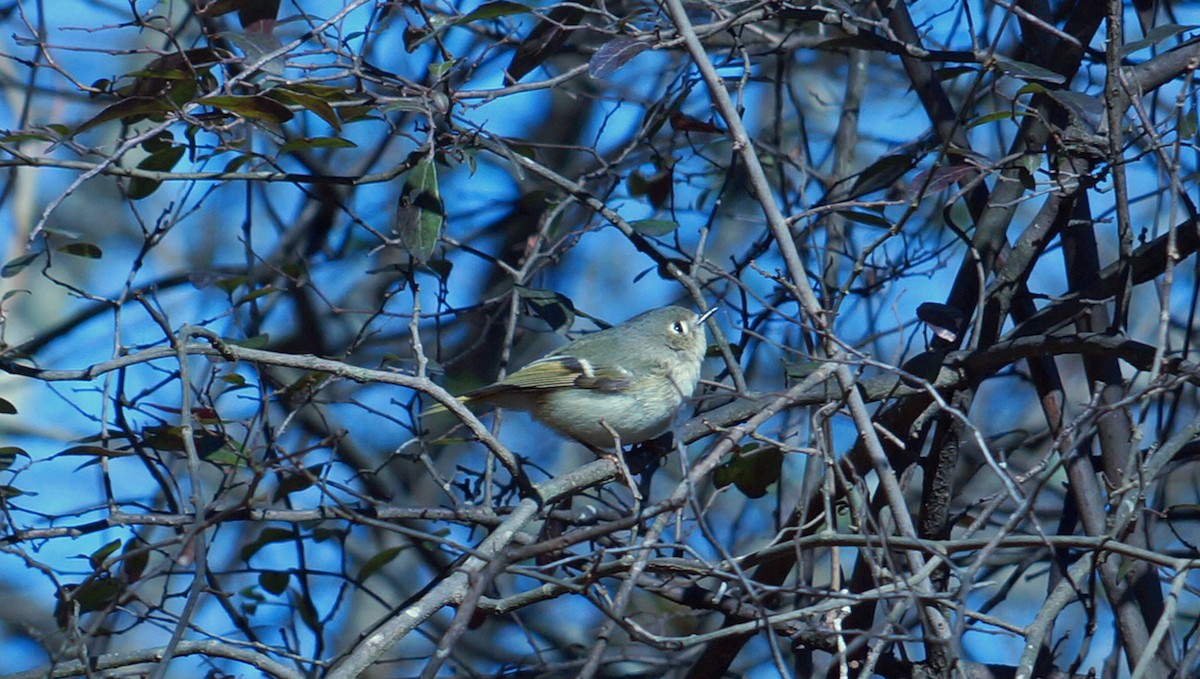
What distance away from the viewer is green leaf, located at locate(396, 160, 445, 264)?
2465mm

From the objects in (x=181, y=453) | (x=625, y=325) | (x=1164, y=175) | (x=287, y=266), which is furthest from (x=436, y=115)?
(x=1164, y=175)

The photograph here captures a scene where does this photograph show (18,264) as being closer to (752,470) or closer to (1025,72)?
(752,470)

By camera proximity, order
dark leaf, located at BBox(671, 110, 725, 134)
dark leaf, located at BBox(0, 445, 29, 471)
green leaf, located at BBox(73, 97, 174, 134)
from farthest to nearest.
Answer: dark leaf, located at BBox(671, 110, 725, 134) < dark leaf, located at BBox(0, 445, 29, 471) < green leaf, located at BBox(73, 97, 174, 134)

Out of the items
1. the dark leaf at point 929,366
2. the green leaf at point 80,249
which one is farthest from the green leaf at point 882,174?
the green leaf at point 80,249

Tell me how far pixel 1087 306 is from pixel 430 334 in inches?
111

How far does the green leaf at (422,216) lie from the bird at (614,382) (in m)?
0.66

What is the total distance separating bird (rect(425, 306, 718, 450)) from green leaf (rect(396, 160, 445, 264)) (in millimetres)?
657

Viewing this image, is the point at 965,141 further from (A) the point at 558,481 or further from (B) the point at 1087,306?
(A) the point at 558,481

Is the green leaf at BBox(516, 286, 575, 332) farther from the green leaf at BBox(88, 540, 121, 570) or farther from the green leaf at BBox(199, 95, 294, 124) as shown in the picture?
the green leaf at BBox(88, 540, 121, 570)

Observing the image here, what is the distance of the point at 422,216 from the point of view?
2.49m

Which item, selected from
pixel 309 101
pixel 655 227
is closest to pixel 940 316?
pixel 655 227

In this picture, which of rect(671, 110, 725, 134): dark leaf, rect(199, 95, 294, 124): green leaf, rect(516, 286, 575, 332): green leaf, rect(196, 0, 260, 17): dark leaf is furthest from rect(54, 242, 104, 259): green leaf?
rect(671, 110, 725, 134): dark leaf

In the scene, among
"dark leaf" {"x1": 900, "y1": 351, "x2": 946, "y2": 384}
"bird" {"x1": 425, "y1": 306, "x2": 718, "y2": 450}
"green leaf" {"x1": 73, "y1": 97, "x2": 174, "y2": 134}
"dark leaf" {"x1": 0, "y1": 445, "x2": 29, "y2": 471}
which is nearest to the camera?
"green leaf" {"x1": 73, "y1": 97, "x2": 174, "y2": 134}

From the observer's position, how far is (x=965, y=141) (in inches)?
102
